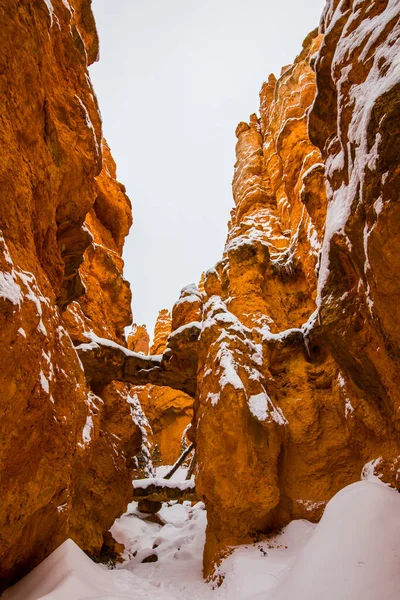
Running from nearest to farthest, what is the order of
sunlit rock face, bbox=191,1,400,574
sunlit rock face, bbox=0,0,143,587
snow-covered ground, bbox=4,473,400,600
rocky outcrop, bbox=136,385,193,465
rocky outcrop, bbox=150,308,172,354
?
snow-covered ground, bbox=4,473,400,600 → sunlit rock face, bbox=191,1,400,574 → sunlit rock face, bbox=0,0,143,587 → rocky outcrop, bbox=136,385,193,465 → rocky outcrop, bbox=150,308,172,354

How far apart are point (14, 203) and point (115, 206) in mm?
16497

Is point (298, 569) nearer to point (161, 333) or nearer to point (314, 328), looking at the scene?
point (314, 328)

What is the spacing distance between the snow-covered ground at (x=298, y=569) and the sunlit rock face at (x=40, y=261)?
3.08 feet

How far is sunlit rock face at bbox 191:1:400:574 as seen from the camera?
4699mm

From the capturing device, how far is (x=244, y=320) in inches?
582

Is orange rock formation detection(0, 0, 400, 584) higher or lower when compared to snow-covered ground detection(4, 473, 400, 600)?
higher

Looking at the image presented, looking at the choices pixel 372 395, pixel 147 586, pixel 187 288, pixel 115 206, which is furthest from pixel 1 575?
pixel 115 206

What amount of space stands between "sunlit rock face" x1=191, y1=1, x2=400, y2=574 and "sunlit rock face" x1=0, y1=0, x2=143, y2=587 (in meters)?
4.39

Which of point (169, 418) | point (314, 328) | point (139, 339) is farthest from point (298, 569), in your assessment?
point (139, 339)

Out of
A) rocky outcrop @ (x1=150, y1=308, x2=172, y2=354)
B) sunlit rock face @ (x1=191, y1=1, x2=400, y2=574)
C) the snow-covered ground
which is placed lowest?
the snow-covered ground

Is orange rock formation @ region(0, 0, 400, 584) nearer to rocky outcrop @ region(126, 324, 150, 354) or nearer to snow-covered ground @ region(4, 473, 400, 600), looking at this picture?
snow-covered ground @ region(4, 473, 400, 600)

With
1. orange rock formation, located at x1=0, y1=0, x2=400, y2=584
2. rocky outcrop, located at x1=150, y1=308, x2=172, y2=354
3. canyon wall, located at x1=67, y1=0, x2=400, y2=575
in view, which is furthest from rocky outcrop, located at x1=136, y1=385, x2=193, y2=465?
orange rock formation, located at x1=0, y1=0, x2=400, y2=584

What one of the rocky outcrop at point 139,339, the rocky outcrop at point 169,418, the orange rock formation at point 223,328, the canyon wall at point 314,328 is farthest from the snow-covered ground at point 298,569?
the rocky outcrop at point 139,339

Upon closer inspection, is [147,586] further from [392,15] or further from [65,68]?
[65,68]
